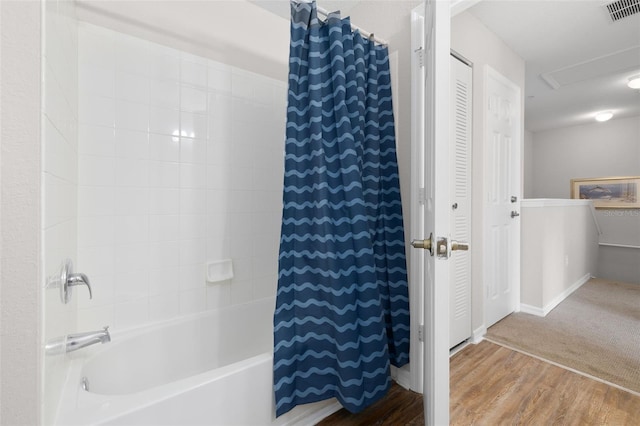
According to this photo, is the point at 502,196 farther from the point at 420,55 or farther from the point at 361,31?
the point at 361,31

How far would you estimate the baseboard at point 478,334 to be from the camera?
214 cm

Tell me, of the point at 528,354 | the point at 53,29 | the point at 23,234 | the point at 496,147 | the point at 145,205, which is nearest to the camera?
the point at 23,234

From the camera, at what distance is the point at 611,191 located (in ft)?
13.8

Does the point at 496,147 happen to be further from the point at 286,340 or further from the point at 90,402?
the point at 90,402

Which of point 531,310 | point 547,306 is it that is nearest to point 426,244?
point 531,310

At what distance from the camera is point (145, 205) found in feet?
5.04

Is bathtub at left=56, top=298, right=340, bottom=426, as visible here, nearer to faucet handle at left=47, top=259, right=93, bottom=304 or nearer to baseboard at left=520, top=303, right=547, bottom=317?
faucet handle at left=47, top=259, right=93, bottom=304

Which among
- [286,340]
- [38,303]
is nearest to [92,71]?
[38,303]

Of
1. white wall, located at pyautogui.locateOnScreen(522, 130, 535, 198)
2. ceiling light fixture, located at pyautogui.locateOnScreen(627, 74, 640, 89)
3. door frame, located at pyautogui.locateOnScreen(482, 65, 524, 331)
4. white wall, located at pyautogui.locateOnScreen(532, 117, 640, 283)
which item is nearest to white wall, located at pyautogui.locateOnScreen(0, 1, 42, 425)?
door frame, located at pyautogui.locateOnScreen(482, 65, 524, 331)

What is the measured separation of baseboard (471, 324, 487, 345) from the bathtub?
1.25 m

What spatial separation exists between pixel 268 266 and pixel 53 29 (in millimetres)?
1555

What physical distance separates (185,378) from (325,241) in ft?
2.77

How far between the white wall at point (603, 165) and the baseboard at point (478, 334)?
127 inches

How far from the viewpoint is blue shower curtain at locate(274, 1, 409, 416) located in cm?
131
